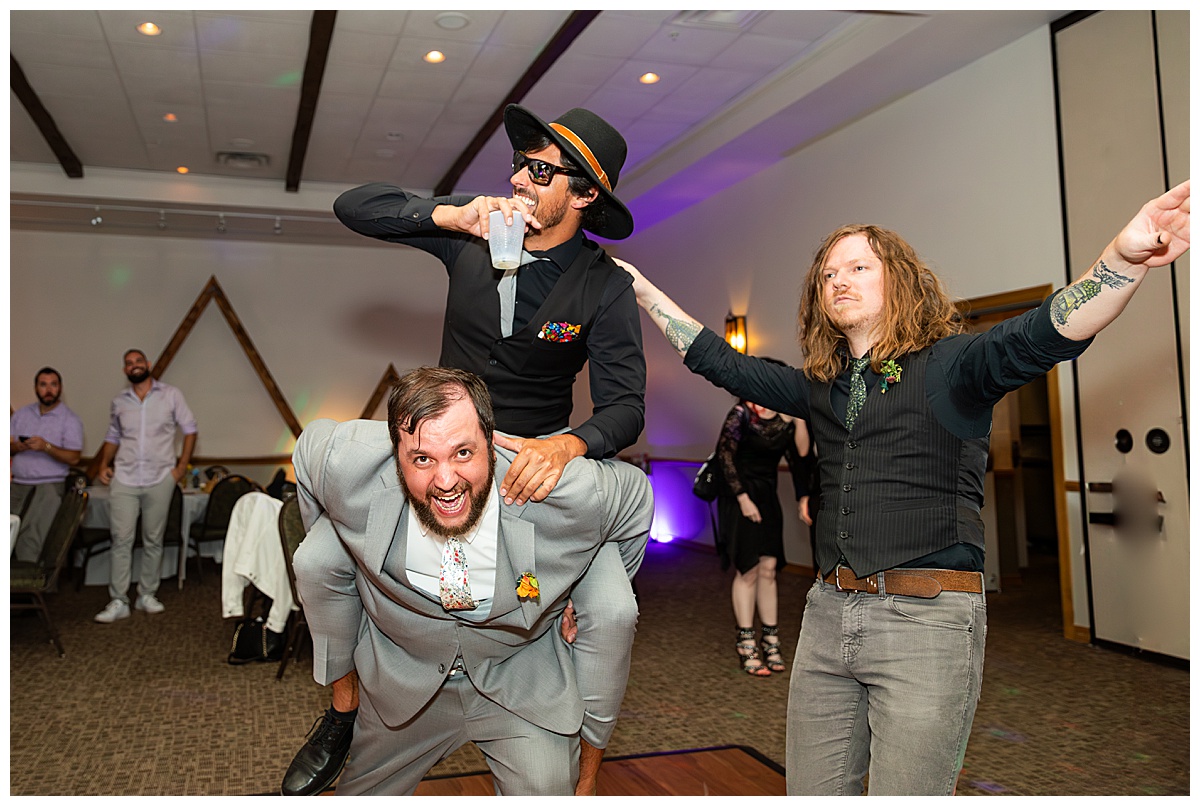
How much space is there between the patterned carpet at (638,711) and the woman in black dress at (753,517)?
0.85 feet

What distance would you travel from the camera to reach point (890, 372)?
207 centimetres

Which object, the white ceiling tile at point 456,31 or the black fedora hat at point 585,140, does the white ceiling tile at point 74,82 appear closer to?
the white ceiling tile at point 456,31

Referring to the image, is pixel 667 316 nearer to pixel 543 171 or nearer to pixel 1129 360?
pixel 543 171

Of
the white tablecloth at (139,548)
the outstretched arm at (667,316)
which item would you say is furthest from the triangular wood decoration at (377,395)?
the outstretched arm at (667,316)

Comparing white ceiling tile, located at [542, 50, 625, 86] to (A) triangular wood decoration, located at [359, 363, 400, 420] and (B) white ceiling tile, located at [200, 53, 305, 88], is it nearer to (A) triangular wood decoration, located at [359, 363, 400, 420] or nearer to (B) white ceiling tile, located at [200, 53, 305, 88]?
(B) white ceiling tile, located at [200, 53, 305, 88]

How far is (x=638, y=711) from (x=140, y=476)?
425cm

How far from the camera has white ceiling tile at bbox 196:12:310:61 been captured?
238 inches

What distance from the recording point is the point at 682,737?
3.97m

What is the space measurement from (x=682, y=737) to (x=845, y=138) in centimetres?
532

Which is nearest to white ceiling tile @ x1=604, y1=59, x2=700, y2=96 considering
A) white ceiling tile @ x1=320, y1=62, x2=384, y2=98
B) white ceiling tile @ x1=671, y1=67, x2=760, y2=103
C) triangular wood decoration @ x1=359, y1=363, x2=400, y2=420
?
white ceiling tile @ x1=671, y1=67, x2=760, y2=103

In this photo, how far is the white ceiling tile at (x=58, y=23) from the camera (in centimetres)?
588

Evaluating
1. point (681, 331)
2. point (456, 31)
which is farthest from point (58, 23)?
point (681, 331)

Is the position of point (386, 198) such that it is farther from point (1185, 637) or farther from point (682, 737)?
point (1185, 637)
